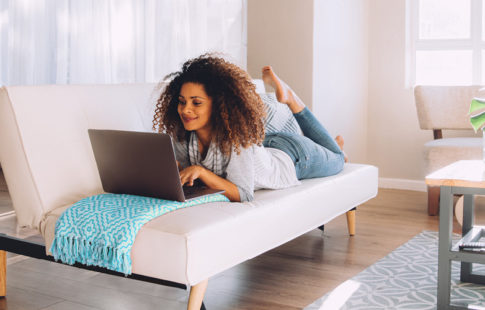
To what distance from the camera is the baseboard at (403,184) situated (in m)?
5.08

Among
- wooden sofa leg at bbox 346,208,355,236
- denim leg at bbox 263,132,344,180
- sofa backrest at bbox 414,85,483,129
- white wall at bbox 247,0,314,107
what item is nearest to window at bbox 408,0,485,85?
sofa backrest at bbox 414,85,483,129

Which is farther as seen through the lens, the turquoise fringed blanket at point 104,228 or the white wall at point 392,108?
the white wall at point 392,108

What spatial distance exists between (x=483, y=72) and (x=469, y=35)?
0.31 metres

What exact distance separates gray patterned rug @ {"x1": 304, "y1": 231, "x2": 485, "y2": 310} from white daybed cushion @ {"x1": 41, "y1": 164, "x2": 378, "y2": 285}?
1.01 ft

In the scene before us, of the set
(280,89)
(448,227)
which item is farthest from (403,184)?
(448,227)

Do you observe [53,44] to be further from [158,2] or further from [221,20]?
[221,20]

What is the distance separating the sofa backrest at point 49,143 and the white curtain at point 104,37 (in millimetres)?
Answer: 569

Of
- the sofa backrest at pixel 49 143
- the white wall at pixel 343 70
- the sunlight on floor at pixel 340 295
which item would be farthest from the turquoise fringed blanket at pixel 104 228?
the white wall at pixel 343 70

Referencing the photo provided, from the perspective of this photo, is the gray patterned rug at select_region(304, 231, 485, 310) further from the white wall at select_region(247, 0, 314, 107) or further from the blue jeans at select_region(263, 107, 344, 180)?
the white wall at select_region(247, 0, 314, 107)

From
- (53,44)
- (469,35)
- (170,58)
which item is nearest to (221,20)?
(170,58)

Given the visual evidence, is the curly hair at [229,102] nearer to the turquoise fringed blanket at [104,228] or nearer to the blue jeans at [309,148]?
the turquoise fringed blanket at [104,228]

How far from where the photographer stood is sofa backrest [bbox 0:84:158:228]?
2.28m

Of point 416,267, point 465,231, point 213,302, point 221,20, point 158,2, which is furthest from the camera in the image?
point 221,20

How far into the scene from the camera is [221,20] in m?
4.23
